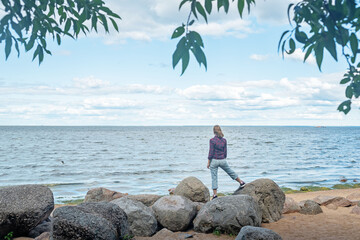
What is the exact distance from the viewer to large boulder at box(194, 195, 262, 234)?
8820 mm

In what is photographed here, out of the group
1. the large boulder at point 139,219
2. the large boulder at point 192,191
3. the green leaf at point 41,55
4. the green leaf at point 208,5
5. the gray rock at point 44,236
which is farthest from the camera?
the large boulder at point 192,191

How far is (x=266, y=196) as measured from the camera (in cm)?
1046

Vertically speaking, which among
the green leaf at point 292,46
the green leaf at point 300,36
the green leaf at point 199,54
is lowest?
the green leaf at point 199,54

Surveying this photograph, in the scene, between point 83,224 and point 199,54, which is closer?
point 199,54

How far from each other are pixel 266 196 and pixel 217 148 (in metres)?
2.01

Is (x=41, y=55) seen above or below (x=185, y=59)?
above

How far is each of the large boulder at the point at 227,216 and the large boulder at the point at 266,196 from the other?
1225mm

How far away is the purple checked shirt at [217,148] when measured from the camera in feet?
36.4

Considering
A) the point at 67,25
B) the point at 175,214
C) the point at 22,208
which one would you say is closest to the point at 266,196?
the point at 175,214

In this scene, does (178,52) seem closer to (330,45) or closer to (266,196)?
(330,45)

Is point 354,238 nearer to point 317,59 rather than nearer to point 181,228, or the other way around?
point 181,228

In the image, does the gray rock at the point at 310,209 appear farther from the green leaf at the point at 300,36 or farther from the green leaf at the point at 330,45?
the green leaf at the point at 330,45

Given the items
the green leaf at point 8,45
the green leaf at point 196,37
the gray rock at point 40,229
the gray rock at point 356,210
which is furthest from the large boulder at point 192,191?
the green leaf at point 196,37

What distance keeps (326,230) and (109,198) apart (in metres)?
6.22
